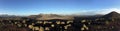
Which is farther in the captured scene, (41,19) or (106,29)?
(41,19)

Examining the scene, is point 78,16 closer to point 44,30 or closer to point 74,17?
point 74,17

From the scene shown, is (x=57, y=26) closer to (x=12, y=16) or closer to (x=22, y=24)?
(x=22, y=24)

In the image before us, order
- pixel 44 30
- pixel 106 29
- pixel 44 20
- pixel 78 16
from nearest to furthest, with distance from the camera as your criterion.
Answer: pixel 106 29 < pixel 44 30 < pixel 78 16 < pixel 44 20

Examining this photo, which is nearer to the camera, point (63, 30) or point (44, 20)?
point (63, 30)

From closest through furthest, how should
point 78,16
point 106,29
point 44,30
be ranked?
1. point 106,29
2. point 44,30
3. point 78,16

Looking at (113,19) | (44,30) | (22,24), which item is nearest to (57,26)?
(44,30)

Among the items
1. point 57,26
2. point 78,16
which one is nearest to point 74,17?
point 78,16

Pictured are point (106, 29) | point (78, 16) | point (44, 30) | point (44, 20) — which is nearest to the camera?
point (106, 29)
